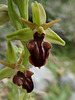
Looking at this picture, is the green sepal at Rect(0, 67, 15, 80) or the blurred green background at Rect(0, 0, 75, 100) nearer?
the green sepal at Rect(0, 67, 15, 80)

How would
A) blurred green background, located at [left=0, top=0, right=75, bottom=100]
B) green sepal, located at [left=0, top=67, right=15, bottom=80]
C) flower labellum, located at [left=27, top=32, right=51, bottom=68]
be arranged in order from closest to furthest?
flower labellum, located at [left=27, top=32, right=51, bottom=68]
green sepal, located at [left=0, top=67, right=15, bottom=80]
blurred green background, located at [left=0, top=0, right=75, bottom=100]

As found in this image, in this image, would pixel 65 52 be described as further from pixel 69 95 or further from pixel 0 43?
pixel 0 43

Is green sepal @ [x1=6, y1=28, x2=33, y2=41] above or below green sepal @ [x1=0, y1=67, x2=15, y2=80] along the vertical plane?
above

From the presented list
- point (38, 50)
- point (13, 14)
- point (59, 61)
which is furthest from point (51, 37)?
point (59, 61)

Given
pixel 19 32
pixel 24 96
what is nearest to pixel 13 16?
pixel 19 32

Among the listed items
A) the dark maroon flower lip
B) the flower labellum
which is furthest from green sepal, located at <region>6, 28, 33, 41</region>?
the dark maroon flower lip

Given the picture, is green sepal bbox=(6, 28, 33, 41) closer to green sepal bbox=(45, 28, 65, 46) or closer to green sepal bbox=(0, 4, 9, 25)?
green sepal bbox=(45, 28, 65, 46)
